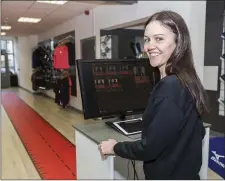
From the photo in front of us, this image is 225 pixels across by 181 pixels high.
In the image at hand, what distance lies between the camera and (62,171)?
3016mm

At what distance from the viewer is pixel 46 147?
3.90m

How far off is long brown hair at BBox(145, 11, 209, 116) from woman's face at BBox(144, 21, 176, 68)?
18mm

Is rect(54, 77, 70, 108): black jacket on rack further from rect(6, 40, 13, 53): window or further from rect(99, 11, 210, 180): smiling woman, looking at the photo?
rect(6, 40, 13, 53): window

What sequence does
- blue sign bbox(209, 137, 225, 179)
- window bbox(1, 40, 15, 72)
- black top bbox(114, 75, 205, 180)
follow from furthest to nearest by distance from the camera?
1. window bbox(1, 40, 15, 72)
2. blue sign bbox(209, 137, 225, 179)
3. black top bbox(114, 75, 205, 180)

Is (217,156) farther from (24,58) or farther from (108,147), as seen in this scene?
(24,58)

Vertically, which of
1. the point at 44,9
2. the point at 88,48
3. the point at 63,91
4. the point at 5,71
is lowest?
the point at 63,91

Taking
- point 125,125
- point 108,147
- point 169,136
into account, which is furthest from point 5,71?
point 169,136

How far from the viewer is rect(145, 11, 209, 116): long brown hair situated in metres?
1.07

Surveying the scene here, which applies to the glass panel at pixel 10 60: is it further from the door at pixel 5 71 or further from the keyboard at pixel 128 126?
the keyboard at pixel 128 126

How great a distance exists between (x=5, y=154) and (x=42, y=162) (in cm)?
71

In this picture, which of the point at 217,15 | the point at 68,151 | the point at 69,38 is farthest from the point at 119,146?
the point at 69,38

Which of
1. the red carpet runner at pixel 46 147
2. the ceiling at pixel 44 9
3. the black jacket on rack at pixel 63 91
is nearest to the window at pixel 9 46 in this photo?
the ceiling at pixel 44 9

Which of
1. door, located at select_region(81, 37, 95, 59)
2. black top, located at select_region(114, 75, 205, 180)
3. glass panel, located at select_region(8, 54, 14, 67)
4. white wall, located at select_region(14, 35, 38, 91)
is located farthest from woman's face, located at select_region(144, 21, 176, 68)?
glass panel, located at select_region(8, 54, 14, 67)

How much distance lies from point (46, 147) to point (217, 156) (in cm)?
256
